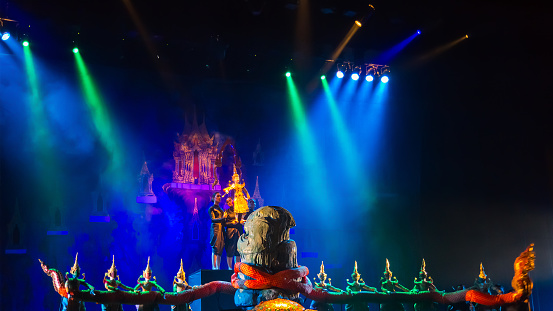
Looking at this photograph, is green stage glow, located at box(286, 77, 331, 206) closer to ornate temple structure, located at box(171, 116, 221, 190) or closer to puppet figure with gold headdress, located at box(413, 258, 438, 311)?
Result: ornate temple structure, located at box(171, 116, 221, 190)

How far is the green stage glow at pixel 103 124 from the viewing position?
10.6 meters

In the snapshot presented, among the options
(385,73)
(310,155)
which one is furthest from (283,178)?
(385,73)

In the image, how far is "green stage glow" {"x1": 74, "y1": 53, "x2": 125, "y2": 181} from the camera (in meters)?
10.6

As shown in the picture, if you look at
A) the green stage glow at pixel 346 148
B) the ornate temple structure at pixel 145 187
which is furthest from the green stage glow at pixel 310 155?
the ornate temple structure at pixel 145 187

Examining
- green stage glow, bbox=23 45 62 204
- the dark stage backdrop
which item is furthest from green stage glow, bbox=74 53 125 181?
green stage glow, bbox=23 45 62 204

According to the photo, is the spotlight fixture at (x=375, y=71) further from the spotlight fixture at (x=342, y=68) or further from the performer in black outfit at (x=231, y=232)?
the performer in black outfit at (x=231, y=232)

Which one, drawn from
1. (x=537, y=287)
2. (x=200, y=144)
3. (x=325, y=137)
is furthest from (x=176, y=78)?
(x=537, y=287)

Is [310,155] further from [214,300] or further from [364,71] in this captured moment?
[214,300]

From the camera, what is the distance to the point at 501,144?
37.8 ft

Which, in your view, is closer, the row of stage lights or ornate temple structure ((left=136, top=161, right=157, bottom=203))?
ornate temple structure ((left=136, top=161, right=157, bottom=203))

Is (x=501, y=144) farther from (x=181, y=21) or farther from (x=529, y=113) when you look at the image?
(x=181, y=21)

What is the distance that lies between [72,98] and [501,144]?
9590mm

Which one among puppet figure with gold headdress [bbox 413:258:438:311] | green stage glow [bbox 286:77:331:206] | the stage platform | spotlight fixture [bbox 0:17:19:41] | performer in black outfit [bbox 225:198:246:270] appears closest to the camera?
puppet figure with gold headdress [bbox 413:258:438:311]

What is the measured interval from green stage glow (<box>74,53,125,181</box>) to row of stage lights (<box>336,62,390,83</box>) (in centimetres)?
511
